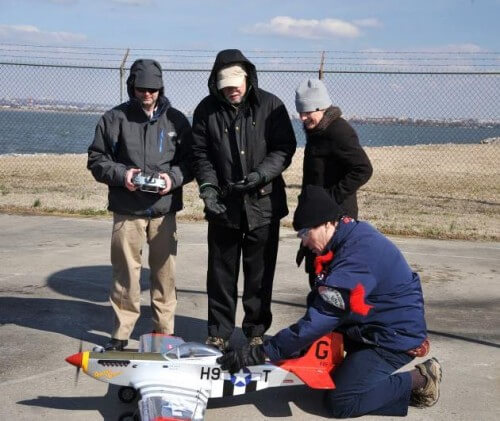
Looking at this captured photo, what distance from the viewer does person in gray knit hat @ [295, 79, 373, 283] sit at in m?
5.13

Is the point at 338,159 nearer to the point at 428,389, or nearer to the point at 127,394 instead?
the point at 428,389

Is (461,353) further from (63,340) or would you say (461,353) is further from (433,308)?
(63,340)

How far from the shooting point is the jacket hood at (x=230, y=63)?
5094mm

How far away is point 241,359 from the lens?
14.2 ft

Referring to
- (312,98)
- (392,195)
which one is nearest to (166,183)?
(312,98)

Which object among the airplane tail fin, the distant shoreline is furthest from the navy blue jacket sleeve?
the distant shoreline

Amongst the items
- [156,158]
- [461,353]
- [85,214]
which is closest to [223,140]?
[156,158]

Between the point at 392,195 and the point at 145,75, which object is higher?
the point at 145,75

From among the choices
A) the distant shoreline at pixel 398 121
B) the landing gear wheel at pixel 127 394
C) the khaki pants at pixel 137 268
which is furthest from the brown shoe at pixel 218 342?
the distant shoreline at pixel 398 121

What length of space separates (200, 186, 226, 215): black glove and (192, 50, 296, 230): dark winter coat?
5cm

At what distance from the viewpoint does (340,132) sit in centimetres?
520

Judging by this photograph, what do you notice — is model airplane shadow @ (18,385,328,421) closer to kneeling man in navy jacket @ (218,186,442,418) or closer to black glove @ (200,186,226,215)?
kneeling man in navy jacket @ (218,186,442,418)

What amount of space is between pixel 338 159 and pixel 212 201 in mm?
921

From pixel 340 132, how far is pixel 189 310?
92.4 inches
